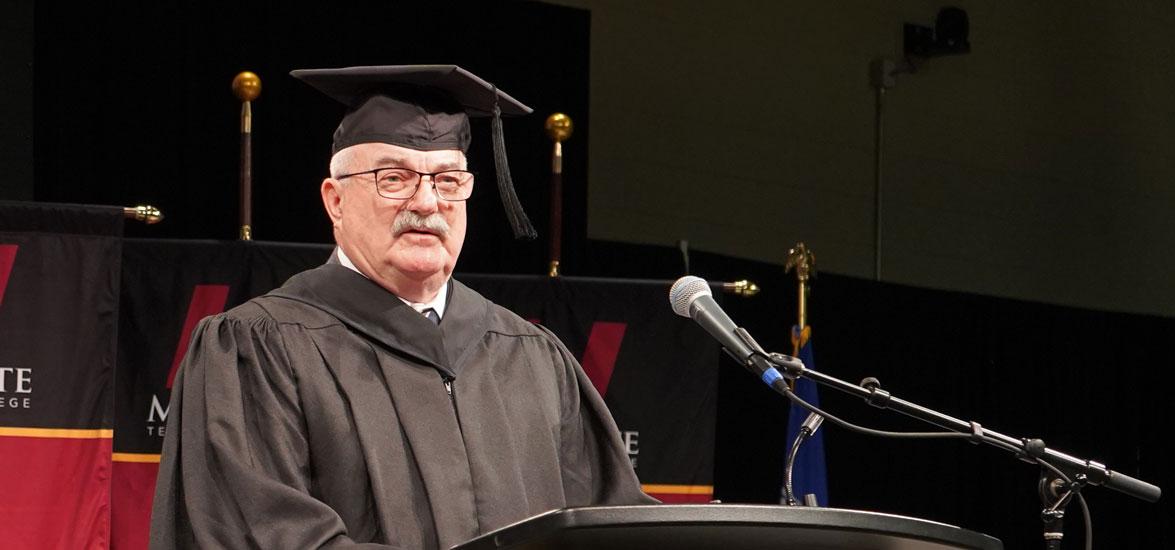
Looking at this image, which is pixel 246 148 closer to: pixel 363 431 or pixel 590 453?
pixel 590 453

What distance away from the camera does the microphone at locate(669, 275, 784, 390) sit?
2.38m

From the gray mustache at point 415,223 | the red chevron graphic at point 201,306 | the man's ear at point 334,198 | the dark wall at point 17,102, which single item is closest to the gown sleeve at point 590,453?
the gray mustache at point 415,223

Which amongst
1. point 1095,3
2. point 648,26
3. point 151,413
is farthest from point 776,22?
point 151,413

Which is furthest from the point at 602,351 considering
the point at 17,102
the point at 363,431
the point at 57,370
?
the point at 17,102

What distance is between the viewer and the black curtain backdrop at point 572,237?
538cm

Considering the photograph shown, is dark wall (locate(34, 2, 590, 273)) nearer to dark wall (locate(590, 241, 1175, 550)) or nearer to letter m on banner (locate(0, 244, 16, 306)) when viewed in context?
dark wall (locate(590, 241, 1175, 550))

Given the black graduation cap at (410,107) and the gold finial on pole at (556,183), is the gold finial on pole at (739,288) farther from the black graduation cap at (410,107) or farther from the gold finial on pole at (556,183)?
the black graduation cap at (410,107)

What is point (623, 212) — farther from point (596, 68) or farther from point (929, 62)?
point (929, 62)

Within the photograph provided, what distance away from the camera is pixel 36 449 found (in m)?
3.99

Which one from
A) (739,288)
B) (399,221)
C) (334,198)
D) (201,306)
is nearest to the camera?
(399,221)

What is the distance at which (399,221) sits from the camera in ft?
9.34

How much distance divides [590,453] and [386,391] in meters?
0.45

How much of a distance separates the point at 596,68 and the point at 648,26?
0.36 meters

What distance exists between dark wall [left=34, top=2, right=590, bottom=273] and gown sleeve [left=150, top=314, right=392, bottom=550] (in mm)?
2834
